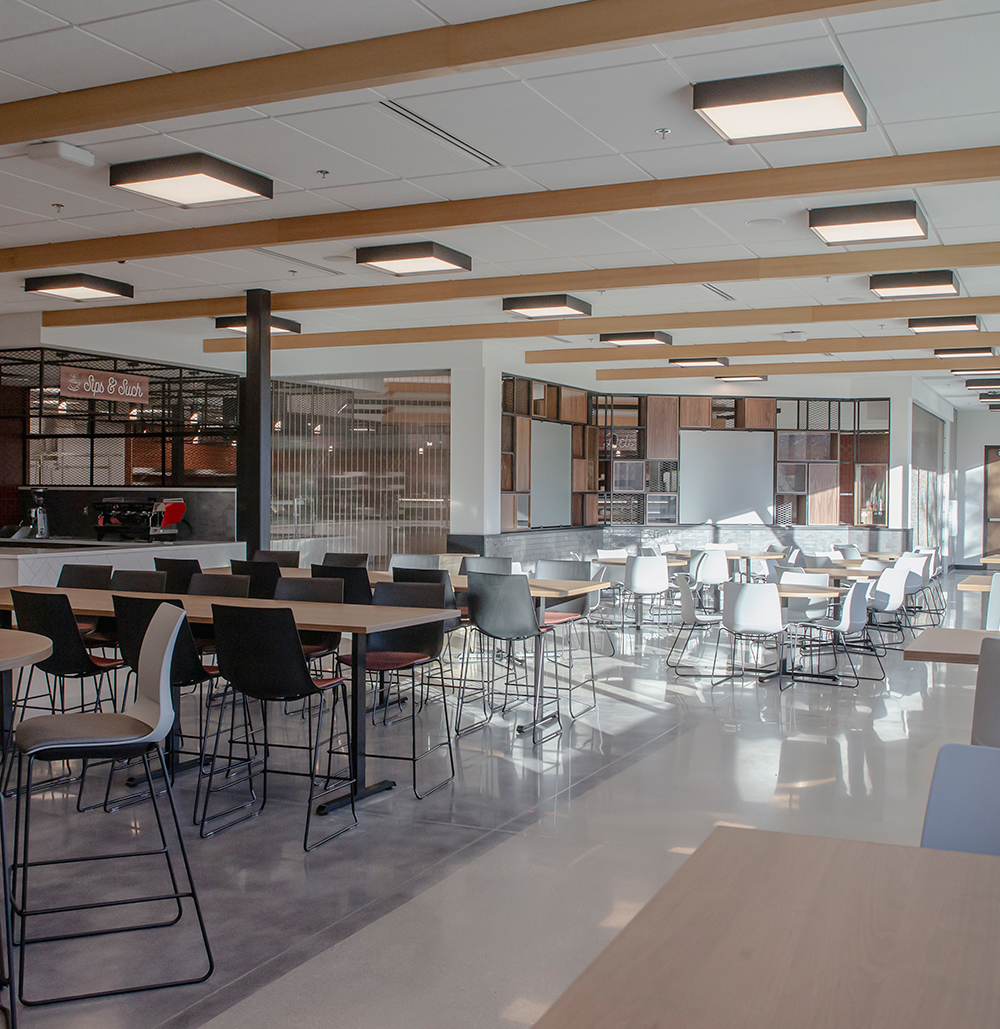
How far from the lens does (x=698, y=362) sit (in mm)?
11938

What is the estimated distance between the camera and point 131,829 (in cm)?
423

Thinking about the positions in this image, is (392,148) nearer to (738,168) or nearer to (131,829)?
(738,168)

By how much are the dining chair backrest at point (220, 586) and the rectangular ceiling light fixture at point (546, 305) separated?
3.99m

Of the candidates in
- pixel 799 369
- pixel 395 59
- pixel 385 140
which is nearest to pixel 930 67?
pixel 395 59

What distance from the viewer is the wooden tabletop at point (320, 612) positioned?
437 cm

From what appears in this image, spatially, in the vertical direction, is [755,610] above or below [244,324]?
below

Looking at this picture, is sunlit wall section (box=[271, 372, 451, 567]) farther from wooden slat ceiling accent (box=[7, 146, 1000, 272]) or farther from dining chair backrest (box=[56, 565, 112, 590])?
dining chair backrest (box=[56, 565, 112, 590])

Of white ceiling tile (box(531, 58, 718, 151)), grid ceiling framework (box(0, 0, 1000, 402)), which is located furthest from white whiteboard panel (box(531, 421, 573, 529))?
white ceiling tile (box(531, 58, 718, 151))

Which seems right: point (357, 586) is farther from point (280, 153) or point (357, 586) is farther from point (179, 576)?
point (280, 153)

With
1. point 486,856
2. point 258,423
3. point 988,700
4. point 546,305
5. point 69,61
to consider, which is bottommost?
point 486,856

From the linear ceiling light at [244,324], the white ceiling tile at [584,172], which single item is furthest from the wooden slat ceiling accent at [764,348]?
the white ceiling tile at [584,172]

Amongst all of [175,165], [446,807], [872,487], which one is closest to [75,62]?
[175,165]

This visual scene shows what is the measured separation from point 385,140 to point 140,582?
2916 millimetres

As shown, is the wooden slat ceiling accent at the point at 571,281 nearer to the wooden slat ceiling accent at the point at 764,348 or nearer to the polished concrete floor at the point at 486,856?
the polished concrete floor at the point at 486,856
